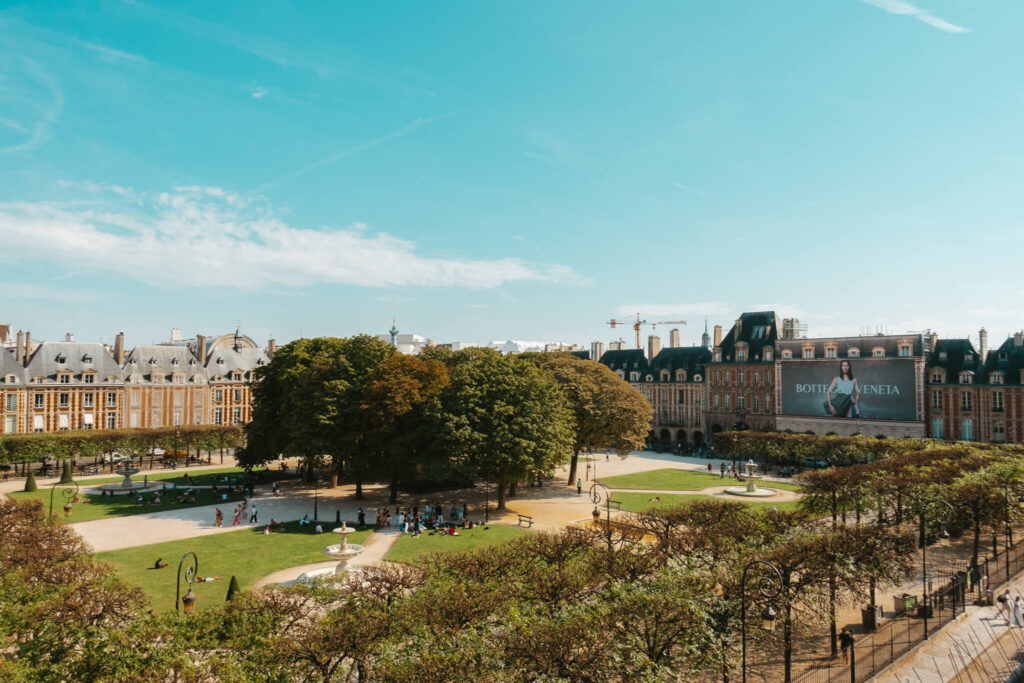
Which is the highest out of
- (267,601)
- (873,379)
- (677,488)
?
(873,379)

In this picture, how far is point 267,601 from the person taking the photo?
1684cm

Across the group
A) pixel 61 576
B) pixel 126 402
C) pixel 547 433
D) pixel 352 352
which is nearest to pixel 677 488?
pixel 547 433

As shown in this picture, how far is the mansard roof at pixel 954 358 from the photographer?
64.1 m

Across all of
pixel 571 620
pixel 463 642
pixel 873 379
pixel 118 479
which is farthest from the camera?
pixel 873 379

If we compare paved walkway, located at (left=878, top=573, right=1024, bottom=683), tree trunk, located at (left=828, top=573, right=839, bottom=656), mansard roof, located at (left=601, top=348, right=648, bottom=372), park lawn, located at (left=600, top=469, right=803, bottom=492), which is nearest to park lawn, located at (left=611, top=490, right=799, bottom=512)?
park lawn, located at (left=600, top=469, right=803, bottom=492)

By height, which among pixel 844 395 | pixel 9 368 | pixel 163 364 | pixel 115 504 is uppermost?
pixel 163 364

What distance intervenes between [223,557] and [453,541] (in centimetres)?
1167

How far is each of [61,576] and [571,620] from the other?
48.9ft

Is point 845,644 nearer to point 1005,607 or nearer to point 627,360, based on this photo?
point 1005,607

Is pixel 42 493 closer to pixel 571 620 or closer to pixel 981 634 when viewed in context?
pixel 571 620

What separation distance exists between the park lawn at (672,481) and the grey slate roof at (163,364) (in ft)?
186

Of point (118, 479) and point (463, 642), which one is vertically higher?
point (463, 642)

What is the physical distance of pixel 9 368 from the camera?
2633 inches

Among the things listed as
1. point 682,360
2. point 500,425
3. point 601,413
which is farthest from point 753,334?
point 500,425
